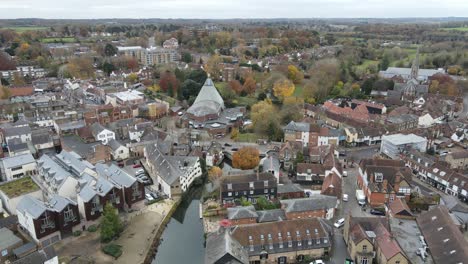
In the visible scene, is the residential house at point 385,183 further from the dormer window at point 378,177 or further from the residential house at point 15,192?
the residential house at point 15,192

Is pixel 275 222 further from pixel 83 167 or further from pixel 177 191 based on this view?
pixel 83 167

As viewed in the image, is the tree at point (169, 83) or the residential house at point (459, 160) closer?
the residential house at point (459, 160)

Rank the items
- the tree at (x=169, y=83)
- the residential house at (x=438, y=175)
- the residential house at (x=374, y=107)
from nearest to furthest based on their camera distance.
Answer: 1. the residential house at (x=438, y=175)
2. the residential house at (x=374, y=107)
3. the tree at (x=169, y=83)

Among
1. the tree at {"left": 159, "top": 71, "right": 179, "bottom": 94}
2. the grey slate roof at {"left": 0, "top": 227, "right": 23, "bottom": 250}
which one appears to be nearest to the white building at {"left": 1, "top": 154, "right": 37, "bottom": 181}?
the grey slate roof at {"left": 0, "top": 227, "right": 23, "bottom": 250}

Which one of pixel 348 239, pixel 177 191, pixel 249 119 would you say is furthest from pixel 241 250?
pixel 249 119

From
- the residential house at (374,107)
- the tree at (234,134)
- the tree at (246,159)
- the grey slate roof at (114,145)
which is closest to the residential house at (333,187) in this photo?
the tree at (246,159)

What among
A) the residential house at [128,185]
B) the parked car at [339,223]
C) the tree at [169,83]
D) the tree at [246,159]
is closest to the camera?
the parked car at [339,223]

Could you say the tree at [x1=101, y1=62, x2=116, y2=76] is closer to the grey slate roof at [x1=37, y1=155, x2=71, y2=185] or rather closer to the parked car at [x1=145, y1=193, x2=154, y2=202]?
the grey slate roof at [x1=37, y1=155, x2=71, y2=185]

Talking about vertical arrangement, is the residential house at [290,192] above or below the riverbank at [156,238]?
above
